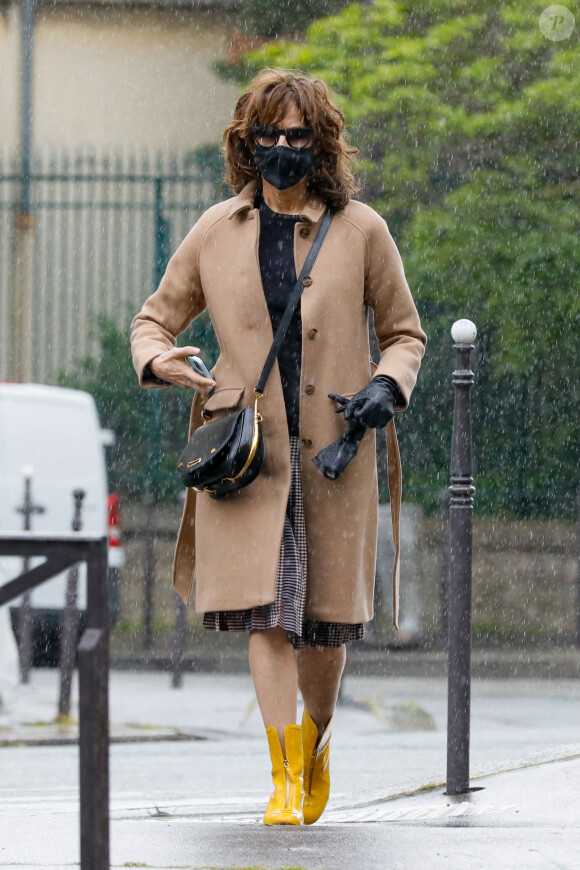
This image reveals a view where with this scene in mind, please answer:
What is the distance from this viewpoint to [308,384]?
4.02 meters

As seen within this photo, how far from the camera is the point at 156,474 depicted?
11789mm

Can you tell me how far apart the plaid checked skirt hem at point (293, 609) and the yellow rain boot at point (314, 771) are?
0.24 m

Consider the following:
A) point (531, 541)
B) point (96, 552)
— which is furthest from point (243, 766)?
point (531, 541)

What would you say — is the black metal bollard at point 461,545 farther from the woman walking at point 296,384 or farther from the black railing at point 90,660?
the black railing at point 90,660

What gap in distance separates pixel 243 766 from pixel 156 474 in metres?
5.48

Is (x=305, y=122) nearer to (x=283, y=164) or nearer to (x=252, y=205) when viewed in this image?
(x=283, y=164)

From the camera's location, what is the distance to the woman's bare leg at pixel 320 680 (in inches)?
162

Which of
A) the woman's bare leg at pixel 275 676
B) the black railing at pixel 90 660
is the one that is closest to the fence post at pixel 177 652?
the woman's bare leg at pixel 275 676

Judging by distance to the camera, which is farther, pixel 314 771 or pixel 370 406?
pixel 314 771

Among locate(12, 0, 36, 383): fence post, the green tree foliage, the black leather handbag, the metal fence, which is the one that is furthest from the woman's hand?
locate(12, 0, 36, 383): fence post

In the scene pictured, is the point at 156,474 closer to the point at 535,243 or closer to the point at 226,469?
the point at 535,243

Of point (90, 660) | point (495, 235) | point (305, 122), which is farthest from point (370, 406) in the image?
point (495, 235)

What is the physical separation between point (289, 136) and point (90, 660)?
2.02m

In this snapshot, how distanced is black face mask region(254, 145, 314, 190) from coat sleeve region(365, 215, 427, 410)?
266 millimetres
